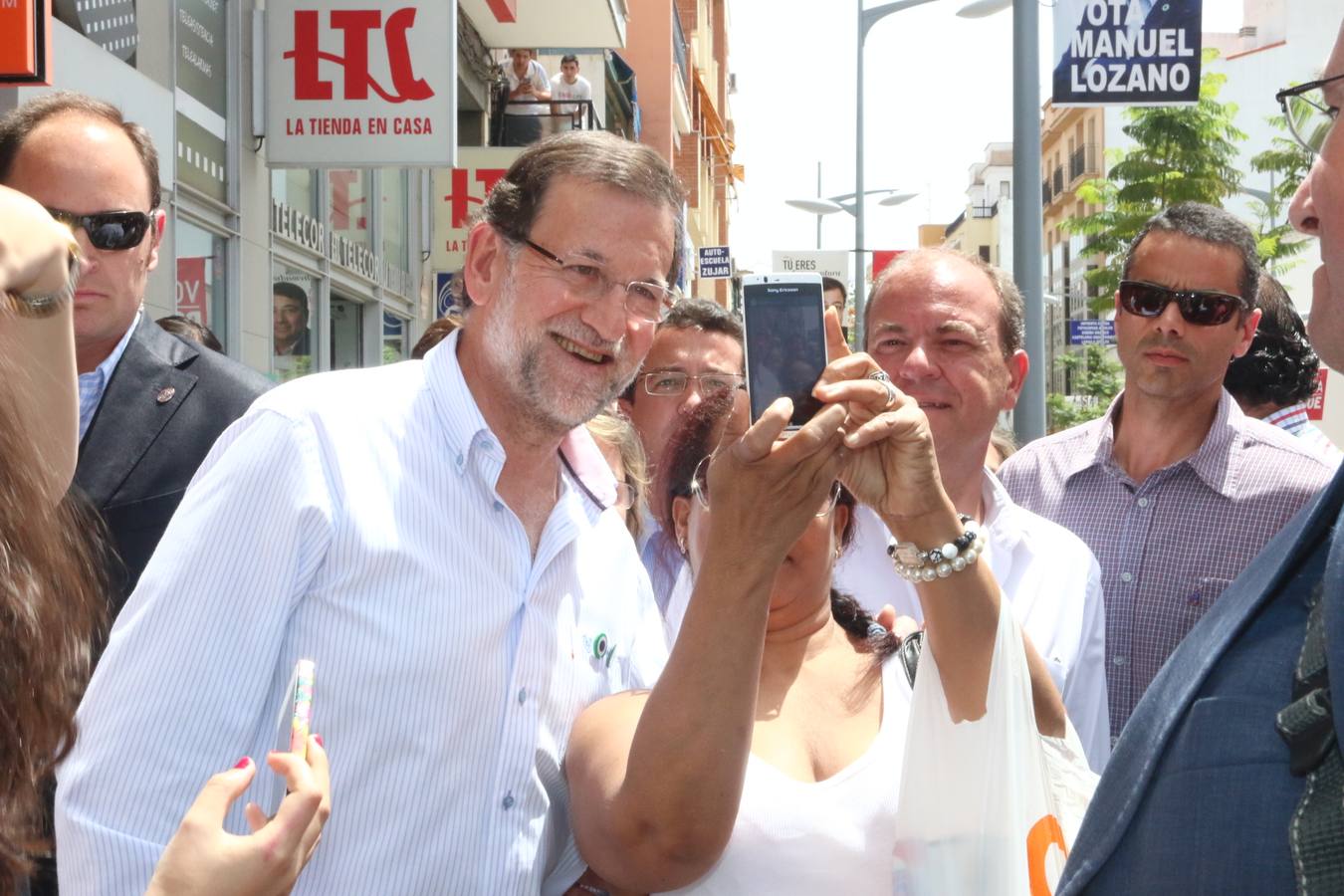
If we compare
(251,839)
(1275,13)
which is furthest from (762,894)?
(1275,13)

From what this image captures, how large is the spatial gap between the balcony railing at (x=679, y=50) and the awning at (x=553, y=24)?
741 inches

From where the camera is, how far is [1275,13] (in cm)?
4956

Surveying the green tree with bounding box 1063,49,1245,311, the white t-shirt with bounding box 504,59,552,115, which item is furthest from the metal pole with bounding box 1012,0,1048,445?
the green tree with bounding box 1063,49,1245,311

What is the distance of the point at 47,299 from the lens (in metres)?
1.59

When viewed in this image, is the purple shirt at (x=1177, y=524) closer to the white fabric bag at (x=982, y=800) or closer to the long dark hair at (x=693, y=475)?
the long dark hair at (x=693, y=475)

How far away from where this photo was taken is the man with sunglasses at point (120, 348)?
3.18 meters

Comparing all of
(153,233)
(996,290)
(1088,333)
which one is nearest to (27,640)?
(153,233)

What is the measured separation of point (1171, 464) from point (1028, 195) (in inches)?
206

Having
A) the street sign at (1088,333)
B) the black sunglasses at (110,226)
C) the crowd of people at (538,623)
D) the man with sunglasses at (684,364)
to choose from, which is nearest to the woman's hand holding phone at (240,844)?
the crowd of people at (538,623)

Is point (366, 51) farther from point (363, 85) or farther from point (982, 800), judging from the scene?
point (982, 800)

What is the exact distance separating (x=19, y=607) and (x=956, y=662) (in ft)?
4.87

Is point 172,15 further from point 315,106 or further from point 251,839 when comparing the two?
point 251,839

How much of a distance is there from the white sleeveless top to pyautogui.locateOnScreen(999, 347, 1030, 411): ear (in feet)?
4.90

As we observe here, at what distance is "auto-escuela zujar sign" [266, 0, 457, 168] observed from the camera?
396 inches
